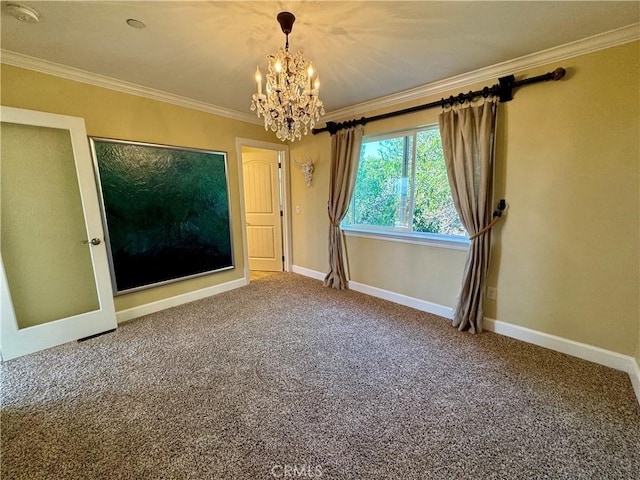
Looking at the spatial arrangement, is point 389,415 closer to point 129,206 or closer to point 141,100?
point 129,206

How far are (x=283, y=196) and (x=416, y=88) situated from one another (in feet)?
8.08

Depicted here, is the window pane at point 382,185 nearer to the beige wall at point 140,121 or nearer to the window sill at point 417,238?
the window sill at point 417,238

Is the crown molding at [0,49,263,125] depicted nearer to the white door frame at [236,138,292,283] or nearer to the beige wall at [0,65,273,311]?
the beige wall at [0,65,273,311]

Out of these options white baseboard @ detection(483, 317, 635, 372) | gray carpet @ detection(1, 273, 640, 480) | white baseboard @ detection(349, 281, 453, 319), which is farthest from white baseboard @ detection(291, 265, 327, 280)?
white baseboard @ detection(483, 317, 635, 372)

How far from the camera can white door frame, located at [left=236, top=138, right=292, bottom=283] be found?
368cm

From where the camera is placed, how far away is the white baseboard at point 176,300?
2.86 m

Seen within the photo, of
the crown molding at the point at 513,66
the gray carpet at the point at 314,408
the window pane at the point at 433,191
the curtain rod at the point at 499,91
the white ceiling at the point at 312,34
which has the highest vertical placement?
the white ceiling at the point at 312,34

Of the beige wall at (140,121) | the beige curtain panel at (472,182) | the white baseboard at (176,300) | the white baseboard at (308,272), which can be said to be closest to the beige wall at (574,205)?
the beige curtain panel at (472,182)

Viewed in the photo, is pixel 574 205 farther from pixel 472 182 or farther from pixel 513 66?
pixel 513 66

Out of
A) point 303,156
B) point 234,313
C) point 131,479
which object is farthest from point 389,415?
point 303,156

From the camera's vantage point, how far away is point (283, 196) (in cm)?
436

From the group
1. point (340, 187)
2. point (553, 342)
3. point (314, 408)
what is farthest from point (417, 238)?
point (314, 408)

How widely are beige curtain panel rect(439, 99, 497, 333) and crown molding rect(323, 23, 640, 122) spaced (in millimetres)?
260

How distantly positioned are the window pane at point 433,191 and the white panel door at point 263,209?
7.60 ft
